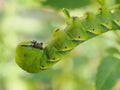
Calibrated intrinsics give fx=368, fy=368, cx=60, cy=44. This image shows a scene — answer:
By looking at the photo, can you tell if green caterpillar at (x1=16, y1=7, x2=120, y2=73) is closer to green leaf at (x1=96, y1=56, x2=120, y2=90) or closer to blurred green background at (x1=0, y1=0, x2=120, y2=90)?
green leaf at (x1=96, y1=56, x2=120, y2=90)

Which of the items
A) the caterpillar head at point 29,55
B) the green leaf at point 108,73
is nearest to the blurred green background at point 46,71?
the green leaf at point 108,73

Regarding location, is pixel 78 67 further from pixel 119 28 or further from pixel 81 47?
pixel 119 28

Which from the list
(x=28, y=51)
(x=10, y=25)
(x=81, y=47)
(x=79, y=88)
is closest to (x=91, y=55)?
(x=81, y=47)

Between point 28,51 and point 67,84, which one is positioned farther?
point 67,84

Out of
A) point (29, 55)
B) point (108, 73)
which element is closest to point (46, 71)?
point (108, 73)

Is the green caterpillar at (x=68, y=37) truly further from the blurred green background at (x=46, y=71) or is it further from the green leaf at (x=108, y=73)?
the blurred green background at (x=46, y=71)

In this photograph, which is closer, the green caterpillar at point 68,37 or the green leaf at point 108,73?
the green caterpillar at point 68,37
